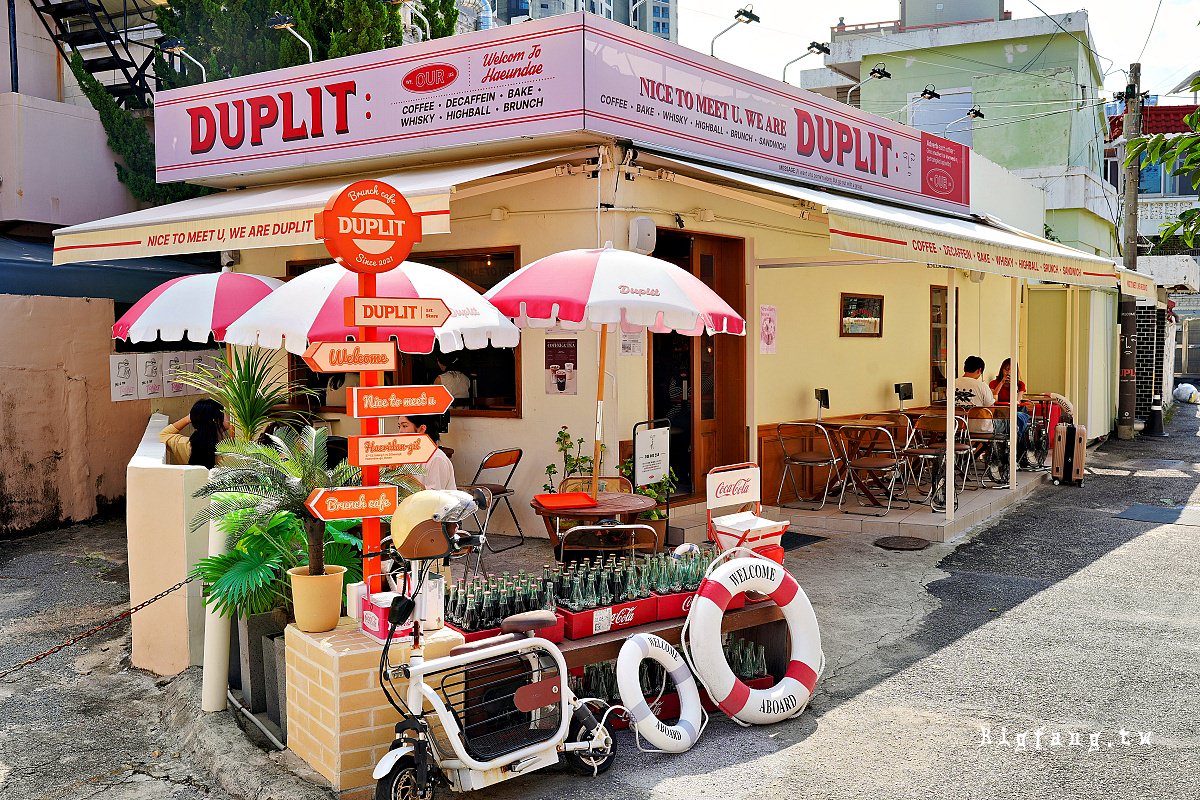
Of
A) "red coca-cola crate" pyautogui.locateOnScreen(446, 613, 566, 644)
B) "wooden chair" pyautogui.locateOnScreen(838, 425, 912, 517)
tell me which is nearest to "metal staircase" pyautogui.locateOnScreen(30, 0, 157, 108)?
"wooden chair" pyautogui.locateOnScreen(838, 425, 912, 517)

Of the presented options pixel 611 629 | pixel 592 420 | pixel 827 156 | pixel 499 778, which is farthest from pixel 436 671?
pixel 827 156

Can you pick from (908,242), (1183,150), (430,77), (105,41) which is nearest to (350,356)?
(1183,150)

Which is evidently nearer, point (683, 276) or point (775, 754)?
point (775, 754)

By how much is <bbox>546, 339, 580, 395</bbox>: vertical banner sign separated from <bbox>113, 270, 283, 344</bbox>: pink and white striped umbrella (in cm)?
236

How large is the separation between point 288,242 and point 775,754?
5177 millimetres

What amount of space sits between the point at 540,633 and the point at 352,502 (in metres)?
1.01

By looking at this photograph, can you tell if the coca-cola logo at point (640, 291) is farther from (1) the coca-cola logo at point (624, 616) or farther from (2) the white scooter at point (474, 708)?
(2) the white scooter at point (474, 708)

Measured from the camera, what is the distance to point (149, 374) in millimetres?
10797

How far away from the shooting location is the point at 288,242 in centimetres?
773

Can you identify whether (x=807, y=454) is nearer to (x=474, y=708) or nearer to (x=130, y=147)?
(x=474, y=708)

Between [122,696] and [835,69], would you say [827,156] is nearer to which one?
[122,696]

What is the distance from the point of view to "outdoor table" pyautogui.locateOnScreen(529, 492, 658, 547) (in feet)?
22.4

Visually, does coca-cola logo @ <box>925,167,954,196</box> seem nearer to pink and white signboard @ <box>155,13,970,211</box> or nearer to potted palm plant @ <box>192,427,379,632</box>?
pink and white signboard @ <box>155,13,970,211</box>

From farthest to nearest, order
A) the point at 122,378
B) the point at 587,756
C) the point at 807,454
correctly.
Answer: the point at 122,378
the point at 807,454
the point at 587,756
